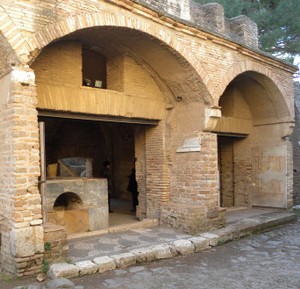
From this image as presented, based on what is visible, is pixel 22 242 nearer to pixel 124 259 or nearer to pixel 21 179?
pixel 21 179

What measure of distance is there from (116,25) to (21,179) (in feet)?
9.43

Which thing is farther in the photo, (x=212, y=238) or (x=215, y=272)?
(x=212, y=238)

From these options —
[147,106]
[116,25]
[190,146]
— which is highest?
[116,25]

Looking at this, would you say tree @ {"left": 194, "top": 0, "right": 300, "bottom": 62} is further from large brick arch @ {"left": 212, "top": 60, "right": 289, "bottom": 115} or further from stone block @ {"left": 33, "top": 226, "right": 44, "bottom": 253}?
stone block @ {"left": 33, "top": 226, "right": 44, "bottom": 253}

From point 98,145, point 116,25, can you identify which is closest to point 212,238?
point 116,25

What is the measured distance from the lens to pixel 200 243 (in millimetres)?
6391

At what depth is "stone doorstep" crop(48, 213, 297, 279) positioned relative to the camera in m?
4.80

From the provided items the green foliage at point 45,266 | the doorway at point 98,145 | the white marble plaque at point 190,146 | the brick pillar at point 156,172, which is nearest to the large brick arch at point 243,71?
the white marble plaque at point 190,146

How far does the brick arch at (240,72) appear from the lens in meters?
7.40

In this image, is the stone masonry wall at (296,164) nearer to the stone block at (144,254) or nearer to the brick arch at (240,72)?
the brick arch at (240,72)

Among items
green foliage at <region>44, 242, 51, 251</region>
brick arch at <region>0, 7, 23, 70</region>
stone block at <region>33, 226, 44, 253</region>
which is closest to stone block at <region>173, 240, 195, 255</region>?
green foliage at <region>44, 242, 51, 251</region>

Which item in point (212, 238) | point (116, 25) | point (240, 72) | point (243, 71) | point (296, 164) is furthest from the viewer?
point (296, 164)

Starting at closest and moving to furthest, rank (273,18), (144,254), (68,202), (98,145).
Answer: (144,254) < (68,202) < (273,18) < (98,145)

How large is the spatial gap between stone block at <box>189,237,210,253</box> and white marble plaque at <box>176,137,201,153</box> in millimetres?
1872
